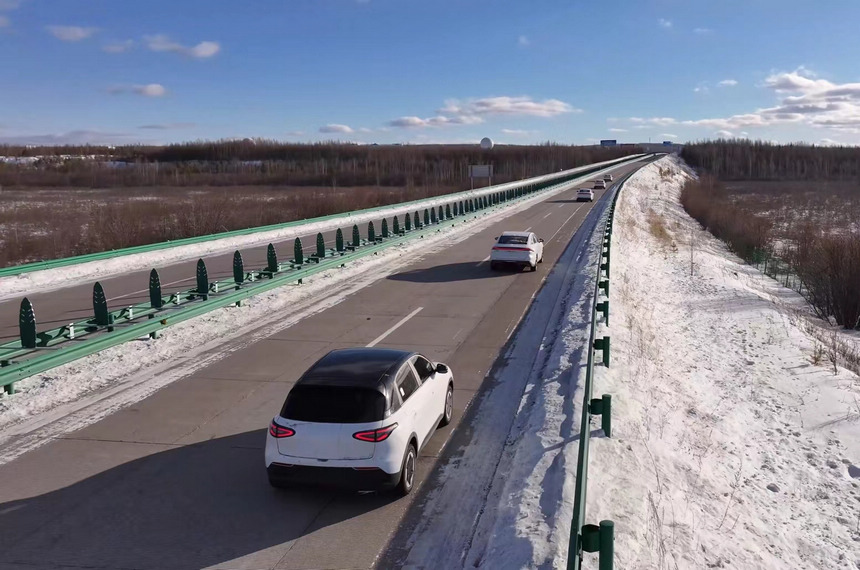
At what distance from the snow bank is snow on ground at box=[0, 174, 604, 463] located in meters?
7.09

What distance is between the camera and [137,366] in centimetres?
1280

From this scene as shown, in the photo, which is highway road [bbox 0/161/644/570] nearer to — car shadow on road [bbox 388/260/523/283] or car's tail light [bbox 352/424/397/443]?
car's tail light [bbox 352/424/397/443]

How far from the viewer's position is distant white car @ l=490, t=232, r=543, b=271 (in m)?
24.1

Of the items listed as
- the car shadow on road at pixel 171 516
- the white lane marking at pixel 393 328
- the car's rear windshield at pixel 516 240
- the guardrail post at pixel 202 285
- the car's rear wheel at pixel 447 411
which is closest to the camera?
the car shadow on road at pixel 171 516

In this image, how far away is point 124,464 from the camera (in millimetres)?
8547

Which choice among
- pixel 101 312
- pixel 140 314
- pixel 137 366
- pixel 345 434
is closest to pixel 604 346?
pixel 345 434

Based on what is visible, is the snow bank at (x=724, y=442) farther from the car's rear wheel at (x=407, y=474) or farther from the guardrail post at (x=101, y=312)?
the guardrail post at (x=101, y=312)

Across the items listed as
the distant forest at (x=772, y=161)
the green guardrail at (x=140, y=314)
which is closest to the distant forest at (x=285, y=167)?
the distant forest at (x=772, y=161)

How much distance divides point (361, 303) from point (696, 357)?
8.39m

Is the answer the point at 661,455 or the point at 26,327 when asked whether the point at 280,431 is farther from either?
the point at 26,327

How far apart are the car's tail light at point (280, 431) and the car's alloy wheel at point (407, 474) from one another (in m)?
1.19

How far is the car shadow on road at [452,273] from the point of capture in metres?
23.3

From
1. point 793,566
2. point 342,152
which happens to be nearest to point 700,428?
point 793,566

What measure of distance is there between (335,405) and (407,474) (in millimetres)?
1082
